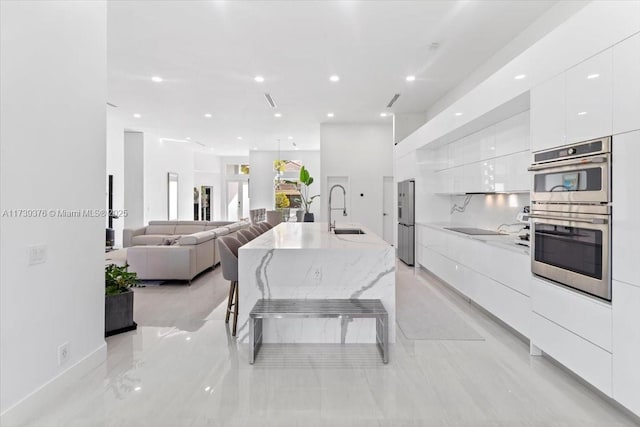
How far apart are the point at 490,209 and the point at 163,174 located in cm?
949

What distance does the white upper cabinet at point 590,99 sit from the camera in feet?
6.86

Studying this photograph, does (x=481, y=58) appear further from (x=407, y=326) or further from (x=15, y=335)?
(x=15, y=335)

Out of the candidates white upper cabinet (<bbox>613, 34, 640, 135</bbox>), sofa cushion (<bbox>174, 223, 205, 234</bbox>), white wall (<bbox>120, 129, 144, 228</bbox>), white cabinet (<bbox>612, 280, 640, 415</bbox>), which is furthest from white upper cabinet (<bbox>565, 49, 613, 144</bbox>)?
white wall (<bbox>120, 129, 144, 228</bbox>)

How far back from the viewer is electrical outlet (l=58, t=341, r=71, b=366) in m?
2.29

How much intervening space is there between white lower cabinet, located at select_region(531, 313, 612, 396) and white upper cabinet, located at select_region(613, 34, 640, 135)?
1322mm

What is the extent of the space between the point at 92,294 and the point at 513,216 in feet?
14.6

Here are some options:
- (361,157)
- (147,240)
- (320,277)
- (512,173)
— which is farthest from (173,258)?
(361,157)

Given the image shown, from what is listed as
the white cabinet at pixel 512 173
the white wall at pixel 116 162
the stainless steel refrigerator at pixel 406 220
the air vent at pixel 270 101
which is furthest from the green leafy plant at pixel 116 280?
the white wall at pixel 116 162

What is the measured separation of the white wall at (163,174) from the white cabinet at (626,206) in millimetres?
10060

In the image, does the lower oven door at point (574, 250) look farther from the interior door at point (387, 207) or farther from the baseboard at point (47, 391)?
the interior door at point (387, 207)

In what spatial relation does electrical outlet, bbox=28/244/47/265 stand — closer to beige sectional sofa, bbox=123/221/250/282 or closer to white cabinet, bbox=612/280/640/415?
beige sectional sofa, bbox=123/221/250/282

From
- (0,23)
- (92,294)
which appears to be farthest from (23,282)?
(0,23)

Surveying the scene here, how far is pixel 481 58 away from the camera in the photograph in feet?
16.1

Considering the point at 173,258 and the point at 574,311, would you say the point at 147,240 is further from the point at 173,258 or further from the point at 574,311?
the point at 574,311
